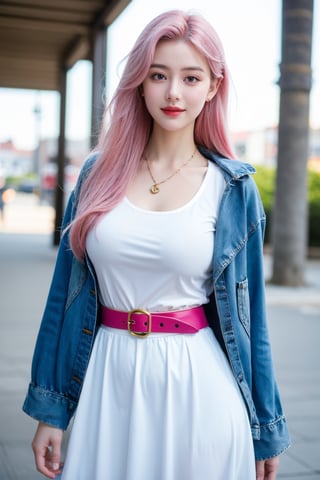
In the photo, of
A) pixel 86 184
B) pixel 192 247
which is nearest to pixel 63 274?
pixel 86 184

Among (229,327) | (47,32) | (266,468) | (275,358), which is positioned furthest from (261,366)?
(47,32)

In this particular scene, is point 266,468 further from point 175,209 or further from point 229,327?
point 175,209

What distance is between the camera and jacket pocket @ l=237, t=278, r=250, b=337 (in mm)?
1955

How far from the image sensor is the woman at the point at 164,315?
1.86 m

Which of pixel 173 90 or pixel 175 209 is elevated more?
pixel 173 90

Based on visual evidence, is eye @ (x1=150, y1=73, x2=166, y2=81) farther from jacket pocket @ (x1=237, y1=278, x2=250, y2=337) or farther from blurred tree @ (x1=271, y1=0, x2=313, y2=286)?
blurred tree @ (x1=271, y1=0, x2=313, y2=286)

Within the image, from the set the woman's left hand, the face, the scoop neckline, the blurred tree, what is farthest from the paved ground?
the face

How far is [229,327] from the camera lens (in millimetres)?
1943

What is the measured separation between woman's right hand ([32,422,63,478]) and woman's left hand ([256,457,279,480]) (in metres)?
0.53

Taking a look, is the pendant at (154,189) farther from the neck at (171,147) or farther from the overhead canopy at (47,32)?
the overhead canopy at (47,32)

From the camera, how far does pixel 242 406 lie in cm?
190

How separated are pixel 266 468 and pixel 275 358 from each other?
15.1ft

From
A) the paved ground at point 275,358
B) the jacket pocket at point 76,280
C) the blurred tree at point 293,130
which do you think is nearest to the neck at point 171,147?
the jacket pocket at point 76,280

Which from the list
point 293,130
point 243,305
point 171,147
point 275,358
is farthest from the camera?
point 293,130
